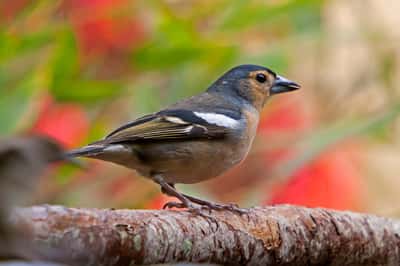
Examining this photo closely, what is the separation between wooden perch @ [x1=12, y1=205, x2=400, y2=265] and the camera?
124 centimetres

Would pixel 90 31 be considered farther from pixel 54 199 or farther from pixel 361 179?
pixel 361 179

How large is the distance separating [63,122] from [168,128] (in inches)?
24.7

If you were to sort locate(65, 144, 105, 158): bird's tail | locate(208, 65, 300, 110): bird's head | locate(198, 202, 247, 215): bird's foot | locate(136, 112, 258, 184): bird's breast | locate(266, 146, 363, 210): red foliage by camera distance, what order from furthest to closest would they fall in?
1. locate(266, 146, 363, 210): red foliage
2. locate(208, 65, 300, 110): bird's head
3. locate(136, 112, 258, 184): bird's breast
4. locate(65, 144, 105, 158): bird's tail
5. locate(198, 202, 247, 215): bird's foot

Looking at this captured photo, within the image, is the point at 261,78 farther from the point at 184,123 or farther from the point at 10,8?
the point at 10,8

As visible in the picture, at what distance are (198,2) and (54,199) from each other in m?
1.00

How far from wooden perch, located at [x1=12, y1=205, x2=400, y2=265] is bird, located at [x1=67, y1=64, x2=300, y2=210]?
0.38 metres

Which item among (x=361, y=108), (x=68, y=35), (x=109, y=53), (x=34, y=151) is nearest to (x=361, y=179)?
(x=361, y=108)

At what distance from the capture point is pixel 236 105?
9.91 feet

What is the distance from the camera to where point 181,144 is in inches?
102

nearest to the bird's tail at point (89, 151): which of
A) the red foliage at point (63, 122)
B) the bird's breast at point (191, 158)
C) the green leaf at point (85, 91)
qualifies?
the bird's breast at point (191, 158)

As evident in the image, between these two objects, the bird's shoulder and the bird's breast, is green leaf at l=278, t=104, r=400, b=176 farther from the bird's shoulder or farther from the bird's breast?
the bird's breast

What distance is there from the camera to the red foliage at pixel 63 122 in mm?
3021

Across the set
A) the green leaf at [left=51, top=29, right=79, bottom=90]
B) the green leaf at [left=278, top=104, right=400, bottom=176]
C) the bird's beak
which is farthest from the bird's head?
the green leaf at [left=51, top=29, right=79, bottom=90]

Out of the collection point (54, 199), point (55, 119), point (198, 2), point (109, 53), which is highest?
point (198, 2)
